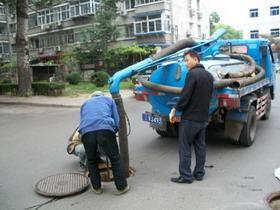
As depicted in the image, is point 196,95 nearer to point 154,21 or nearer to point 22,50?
point 22,50

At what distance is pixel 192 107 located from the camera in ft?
Result: 19.3

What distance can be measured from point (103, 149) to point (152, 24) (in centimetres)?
3840

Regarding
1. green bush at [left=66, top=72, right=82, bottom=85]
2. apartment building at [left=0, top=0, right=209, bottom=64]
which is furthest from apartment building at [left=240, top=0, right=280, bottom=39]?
green bush at [left=66, top=72, right=82, bottom=85]

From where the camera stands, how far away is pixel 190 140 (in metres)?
6.00

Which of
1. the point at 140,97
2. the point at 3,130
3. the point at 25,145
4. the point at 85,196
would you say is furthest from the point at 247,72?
the point at 3,130

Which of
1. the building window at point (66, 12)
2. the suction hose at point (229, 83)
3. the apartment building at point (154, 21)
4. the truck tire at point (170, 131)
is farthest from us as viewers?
the building window at point (66, 12)

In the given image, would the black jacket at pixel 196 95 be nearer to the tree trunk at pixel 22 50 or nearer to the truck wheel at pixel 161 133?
the truck wheel at pixel 161 133

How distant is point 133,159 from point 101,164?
121cm

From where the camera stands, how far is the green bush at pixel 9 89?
22.3 meters

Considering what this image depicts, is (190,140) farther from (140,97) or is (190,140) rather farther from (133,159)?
(140,97)

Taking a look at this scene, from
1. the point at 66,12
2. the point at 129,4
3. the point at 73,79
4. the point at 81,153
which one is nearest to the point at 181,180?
the point at 81,153

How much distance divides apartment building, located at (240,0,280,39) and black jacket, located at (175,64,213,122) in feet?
200

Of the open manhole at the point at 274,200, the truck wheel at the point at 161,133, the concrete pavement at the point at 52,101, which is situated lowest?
the open manhole at the point at 274,200

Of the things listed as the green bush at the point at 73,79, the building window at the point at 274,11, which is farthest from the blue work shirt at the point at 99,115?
the building window at the point at 274,11
